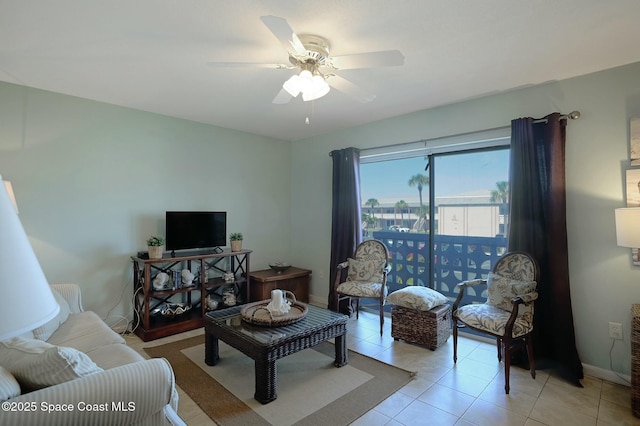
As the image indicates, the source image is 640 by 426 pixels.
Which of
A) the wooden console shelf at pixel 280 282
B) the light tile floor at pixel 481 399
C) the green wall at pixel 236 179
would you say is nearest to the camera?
the light tile floor at pixel 481 399

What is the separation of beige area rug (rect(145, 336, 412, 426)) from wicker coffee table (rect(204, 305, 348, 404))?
11cm

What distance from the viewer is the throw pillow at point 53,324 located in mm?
2143

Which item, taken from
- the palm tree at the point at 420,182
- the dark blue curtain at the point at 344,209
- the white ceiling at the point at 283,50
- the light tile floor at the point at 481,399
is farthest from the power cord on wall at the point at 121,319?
the palm tree at the point at 420,182

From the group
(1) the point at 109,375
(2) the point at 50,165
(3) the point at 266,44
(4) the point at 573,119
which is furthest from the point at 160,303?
(4) the point at 573,119

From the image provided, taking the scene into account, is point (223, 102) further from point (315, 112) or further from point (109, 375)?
point (109, 375)

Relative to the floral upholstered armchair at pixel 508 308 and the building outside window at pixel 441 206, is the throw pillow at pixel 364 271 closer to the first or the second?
the building outside window at pixel 441 206

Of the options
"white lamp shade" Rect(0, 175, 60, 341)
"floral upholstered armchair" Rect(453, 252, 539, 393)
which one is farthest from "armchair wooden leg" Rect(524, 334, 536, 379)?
"white lamp shade" Rect(0, 175, 60, 341)

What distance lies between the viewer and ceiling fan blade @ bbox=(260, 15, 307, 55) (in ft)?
5.14

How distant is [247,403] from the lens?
2.21 metres

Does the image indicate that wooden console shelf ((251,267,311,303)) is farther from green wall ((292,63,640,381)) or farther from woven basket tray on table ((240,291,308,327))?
green wall ((292,63,640,381))

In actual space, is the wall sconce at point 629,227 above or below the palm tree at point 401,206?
below

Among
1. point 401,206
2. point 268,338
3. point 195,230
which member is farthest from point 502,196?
point 195,230

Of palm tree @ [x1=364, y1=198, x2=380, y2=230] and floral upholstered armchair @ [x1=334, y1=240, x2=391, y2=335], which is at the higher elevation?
palm tree @ [x1=364, y1=198, x2=380, y2=230]

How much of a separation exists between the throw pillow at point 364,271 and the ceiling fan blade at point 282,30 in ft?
8.80
